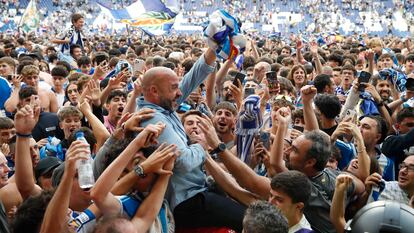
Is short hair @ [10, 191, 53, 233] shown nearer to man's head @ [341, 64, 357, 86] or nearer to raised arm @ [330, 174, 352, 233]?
raised arm @ [330, 174, 352, 233]

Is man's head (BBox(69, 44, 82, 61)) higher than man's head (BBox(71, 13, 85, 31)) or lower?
lower

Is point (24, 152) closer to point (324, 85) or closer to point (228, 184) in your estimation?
point (228, 184)

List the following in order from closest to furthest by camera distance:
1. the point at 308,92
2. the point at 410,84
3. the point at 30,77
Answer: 1. the point at 308,92
2. the point at 410,84
3. the point at 30,77

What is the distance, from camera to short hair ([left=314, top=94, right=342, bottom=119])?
19.9ft

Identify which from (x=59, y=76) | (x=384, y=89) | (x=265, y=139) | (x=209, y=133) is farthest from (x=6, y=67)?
(x=209, y=133)

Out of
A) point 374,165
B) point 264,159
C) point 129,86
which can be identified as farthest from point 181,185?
point 129,86

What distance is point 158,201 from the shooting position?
3.47 metres

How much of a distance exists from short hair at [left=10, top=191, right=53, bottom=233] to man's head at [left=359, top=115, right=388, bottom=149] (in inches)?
131

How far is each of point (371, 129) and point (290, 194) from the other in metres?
2.41

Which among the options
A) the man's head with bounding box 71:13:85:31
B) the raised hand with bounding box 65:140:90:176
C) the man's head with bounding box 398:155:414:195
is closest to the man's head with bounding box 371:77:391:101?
the man's head with bounding box 398:155:414:195

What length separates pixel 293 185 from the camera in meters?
3.71

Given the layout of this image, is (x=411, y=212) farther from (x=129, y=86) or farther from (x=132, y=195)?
(x=129, y=86)

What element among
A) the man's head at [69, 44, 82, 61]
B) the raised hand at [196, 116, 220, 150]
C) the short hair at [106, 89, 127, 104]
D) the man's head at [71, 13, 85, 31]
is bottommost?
the man's head at [69, 44, 82, 61]

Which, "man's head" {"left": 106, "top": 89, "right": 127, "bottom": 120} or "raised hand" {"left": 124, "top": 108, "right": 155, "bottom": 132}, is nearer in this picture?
"raised hand" {"left": 124, "top": 108, "right": 155, "bottom": 132}
